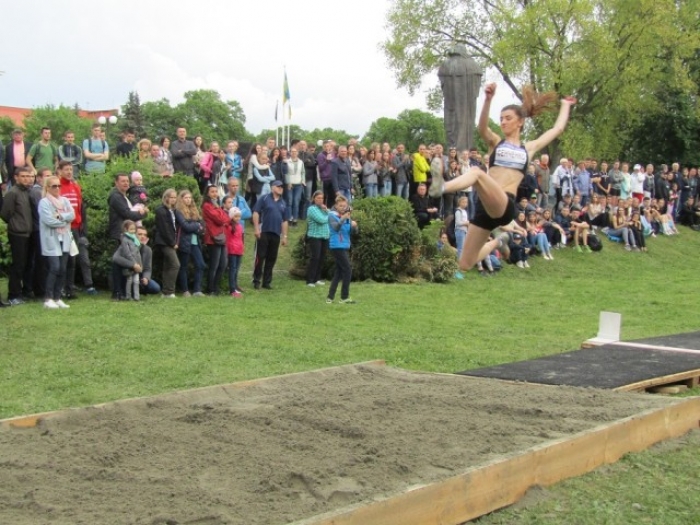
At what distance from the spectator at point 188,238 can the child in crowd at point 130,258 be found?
0.88 m

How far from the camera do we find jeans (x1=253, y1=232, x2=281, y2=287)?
1595 centimetres

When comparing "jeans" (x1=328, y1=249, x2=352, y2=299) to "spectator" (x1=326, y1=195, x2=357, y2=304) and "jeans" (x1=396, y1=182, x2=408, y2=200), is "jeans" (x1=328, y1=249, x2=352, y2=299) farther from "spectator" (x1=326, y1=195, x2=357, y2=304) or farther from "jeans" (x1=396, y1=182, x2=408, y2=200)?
"jeans" (x1=396, y1=182, x2=408, y2=200)

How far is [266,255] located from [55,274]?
173 inches

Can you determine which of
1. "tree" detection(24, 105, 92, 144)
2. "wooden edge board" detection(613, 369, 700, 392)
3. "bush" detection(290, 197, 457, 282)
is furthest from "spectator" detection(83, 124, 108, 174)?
"tree" detection(24, 105, 92, 144)

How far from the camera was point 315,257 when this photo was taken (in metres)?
16.5

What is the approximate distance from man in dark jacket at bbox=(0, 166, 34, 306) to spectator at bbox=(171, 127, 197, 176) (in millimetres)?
5416

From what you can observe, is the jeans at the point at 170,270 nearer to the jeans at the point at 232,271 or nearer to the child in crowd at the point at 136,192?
the child in crowd at the point at 136,192

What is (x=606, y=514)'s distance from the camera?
539 centimetres

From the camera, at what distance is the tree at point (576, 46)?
34.3m

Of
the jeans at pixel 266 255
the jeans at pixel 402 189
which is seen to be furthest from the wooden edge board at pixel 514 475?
the jeans at pixel 402 189

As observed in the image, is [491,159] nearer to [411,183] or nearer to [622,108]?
[411,183]

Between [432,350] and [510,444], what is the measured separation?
538cm

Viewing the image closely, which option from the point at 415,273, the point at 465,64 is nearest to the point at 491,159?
the point at 415,273

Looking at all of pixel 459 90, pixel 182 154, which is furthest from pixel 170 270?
pixel 459 90
